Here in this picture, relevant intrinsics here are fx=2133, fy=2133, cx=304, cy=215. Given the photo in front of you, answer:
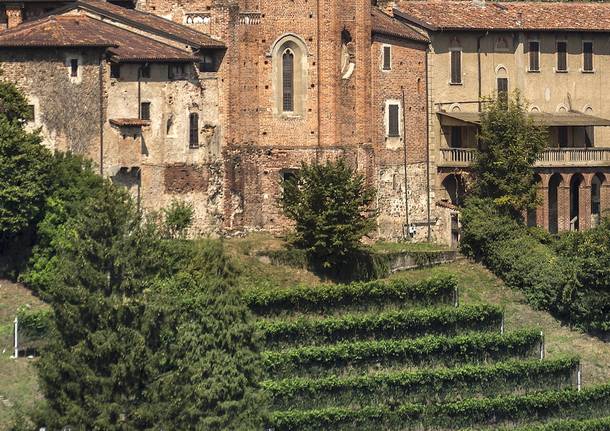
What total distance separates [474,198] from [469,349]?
13.0 m

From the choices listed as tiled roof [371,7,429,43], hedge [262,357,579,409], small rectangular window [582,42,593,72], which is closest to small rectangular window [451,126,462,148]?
tiled roof [371,7,429,43]

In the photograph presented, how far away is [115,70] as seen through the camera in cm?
8081

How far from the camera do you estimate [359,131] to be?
3418 inches

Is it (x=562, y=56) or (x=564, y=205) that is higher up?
(x=562, y=56)

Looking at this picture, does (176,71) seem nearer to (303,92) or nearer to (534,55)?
(303,92)

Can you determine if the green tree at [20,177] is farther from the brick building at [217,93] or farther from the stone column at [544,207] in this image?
the stone column at [544,207]

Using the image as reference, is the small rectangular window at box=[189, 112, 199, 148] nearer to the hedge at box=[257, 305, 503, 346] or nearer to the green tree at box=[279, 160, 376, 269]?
the green tree at box=[279, 160, 376, 269]

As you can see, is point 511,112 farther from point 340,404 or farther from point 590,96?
point 340,404

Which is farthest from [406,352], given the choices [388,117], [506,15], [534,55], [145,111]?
[506,15]

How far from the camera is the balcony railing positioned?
92.6 meters

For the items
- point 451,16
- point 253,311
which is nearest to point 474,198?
point 451,16

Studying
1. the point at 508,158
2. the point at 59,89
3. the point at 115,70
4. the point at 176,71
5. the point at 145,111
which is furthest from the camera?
the point at 508,158

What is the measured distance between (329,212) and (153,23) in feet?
36.6

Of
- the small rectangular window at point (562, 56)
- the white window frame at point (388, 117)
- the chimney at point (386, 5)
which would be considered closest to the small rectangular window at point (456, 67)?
the chimney at point (386, 5)
